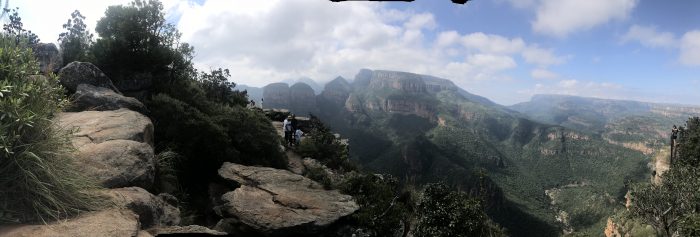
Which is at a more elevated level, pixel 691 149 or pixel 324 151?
pixel 324 151

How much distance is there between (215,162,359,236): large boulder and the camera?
11984mm

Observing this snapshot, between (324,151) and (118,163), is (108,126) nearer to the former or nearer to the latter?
(118,163)

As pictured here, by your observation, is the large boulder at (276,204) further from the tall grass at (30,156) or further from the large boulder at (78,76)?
the large boulder at (78,76)

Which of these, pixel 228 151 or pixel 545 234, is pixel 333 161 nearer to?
pixel 228 151

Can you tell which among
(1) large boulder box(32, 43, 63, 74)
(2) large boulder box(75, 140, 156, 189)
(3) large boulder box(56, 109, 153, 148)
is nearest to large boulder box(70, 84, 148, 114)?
(3) large boulder box(56, 109, 153, 148)

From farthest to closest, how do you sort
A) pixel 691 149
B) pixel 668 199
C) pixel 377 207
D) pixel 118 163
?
pixel 691 149, pixel 668 199, pixel 377 207, pixel 118 163

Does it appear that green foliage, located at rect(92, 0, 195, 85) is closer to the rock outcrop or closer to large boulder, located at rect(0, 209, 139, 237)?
the rock outcrop

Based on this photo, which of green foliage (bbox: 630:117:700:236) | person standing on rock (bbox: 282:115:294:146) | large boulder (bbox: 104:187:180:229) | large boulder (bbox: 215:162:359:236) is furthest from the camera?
person standing on rock (bbox: 282:115:294:146)

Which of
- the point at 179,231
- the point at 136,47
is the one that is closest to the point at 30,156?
the point at 179,231

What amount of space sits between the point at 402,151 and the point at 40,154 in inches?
7344

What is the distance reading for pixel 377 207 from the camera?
48.2 feet

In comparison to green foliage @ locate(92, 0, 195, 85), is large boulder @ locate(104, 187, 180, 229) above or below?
below

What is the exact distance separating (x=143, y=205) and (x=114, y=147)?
2.25m

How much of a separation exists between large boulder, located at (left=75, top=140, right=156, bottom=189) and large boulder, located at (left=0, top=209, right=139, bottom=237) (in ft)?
4.77
